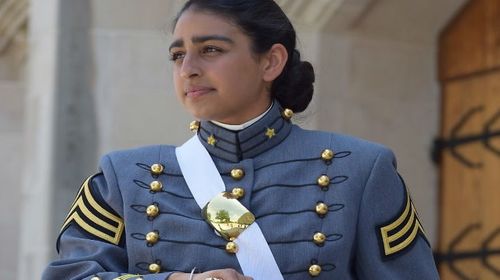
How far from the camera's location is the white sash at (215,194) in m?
3.35

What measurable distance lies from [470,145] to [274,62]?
96.7 inches

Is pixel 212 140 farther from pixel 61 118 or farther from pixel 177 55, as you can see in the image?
pixel 61 118

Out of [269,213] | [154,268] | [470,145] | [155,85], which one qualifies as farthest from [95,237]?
[470,145]

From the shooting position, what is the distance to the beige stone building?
5.80 meters

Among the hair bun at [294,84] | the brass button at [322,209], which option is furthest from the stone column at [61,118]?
the brass button at [322,209]

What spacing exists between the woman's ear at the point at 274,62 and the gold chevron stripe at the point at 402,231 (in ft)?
1.22

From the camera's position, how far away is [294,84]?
3.61 metres

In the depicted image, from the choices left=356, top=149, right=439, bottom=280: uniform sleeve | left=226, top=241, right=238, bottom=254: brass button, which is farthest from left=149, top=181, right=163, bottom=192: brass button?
left=356, top=149, right=439, bottom=280: uniform sleeve

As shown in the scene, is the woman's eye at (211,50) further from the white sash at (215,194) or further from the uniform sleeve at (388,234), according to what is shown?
the uniform sleeve at (388,234)

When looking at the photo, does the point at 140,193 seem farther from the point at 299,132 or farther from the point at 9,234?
the point at 9,234

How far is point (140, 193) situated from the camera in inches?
137

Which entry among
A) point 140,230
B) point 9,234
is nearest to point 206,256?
point 140,230

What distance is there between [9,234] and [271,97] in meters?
4.27

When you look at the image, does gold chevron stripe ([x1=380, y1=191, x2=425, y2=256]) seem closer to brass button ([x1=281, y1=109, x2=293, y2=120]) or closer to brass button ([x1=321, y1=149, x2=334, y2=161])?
brass button ([x1=321, y1=149, x2=334, y2=161])
